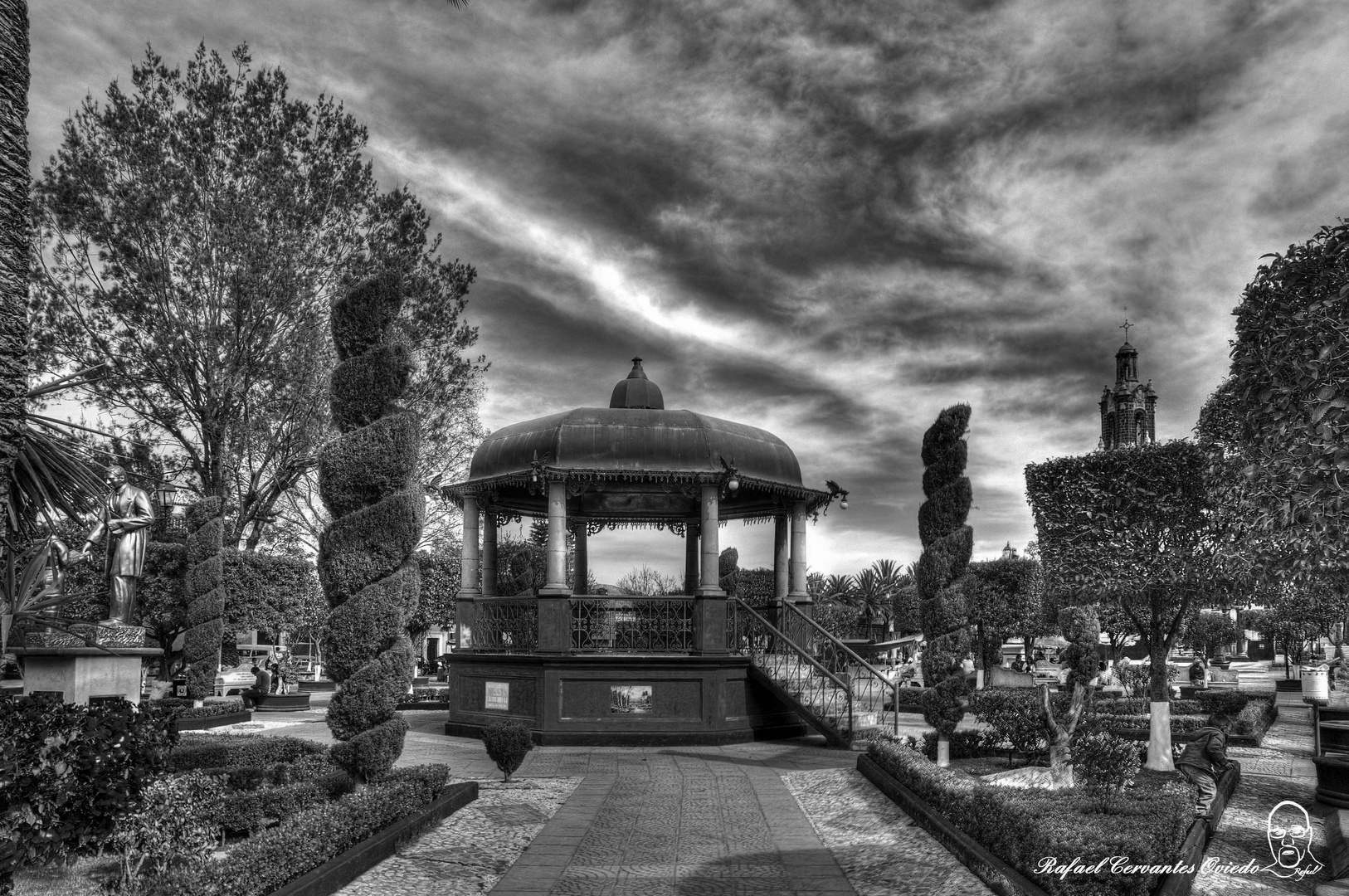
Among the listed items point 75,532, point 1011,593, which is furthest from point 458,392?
point 1011,593

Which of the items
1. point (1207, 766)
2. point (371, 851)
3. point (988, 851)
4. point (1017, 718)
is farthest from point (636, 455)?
point (988, 851)

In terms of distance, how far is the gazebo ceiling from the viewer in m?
18.1

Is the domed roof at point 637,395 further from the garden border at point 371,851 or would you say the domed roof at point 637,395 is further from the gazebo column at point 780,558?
the garden border at point 371,851

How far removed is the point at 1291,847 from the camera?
33.4ft

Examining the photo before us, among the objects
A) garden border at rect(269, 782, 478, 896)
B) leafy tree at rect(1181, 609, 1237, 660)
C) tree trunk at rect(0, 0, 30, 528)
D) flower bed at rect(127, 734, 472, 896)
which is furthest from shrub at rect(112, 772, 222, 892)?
leafy tree at rect(1181, 609, 1237, 660)

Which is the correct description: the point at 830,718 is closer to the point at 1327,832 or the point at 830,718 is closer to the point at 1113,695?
the point at 1327,832

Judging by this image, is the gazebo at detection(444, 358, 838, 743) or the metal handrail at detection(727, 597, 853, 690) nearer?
the metal handrail at detection(727, 597, 853, 690)

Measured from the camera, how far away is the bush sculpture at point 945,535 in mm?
17562

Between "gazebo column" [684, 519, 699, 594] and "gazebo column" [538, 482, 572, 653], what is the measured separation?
488 centimetres

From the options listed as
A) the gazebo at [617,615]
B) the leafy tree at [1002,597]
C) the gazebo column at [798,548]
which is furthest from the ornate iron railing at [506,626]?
the leafy tree at [1002,597]

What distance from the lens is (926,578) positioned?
17906 mm

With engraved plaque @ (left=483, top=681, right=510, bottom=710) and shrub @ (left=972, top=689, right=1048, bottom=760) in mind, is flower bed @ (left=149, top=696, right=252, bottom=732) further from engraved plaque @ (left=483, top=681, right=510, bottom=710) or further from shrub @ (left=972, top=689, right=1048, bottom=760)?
shrub @ (left=972, top=689, right=1048, bottom=760)

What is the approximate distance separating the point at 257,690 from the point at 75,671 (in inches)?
565

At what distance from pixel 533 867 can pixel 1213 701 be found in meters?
24.1
